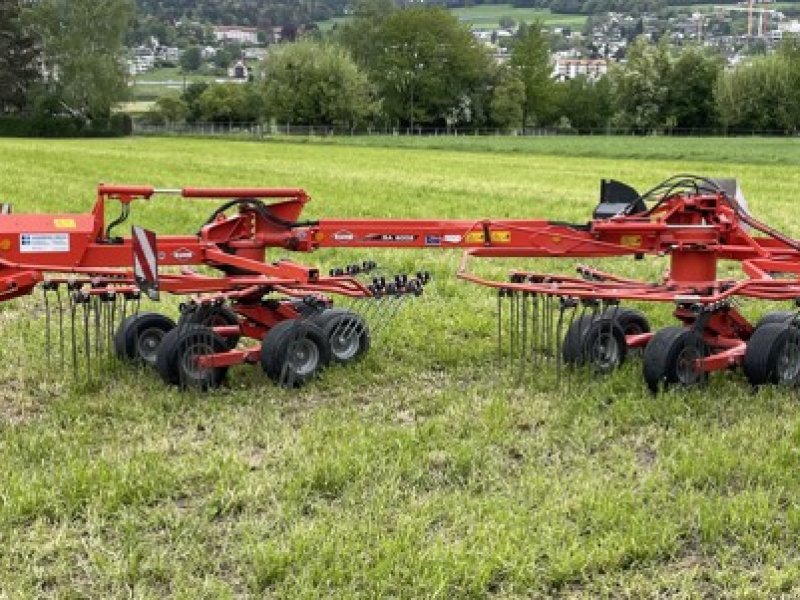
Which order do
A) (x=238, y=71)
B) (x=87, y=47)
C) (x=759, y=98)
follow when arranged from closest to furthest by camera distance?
1. (x=759, y=98)
2. (x=87, y=47)
3. (x=238, y=71)

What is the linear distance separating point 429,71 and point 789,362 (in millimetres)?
93997

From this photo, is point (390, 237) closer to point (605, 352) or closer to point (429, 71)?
point (605, 352)

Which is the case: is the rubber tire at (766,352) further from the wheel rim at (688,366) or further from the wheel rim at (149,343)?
the wheel rim at (149,343)

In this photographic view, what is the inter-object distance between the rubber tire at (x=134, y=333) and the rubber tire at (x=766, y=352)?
3.40 metres

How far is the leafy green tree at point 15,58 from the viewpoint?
8669cm

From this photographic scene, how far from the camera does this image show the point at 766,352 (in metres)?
6.05

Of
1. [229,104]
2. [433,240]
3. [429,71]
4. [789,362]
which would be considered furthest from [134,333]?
[229,104]

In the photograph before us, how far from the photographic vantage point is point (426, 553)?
3.98 metres

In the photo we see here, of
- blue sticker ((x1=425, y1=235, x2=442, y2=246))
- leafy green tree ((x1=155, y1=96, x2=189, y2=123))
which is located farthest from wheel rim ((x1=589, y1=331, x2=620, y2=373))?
leafy green tree ((x1=155, y1=96, x2=189, y2=123))

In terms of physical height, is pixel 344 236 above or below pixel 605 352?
above

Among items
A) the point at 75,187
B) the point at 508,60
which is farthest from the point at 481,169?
the point at 508,60

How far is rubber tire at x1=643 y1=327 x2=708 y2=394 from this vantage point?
5969mm

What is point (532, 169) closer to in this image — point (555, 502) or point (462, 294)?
point (462, 294)

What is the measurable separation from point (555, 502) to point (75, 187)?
18.1 meters
